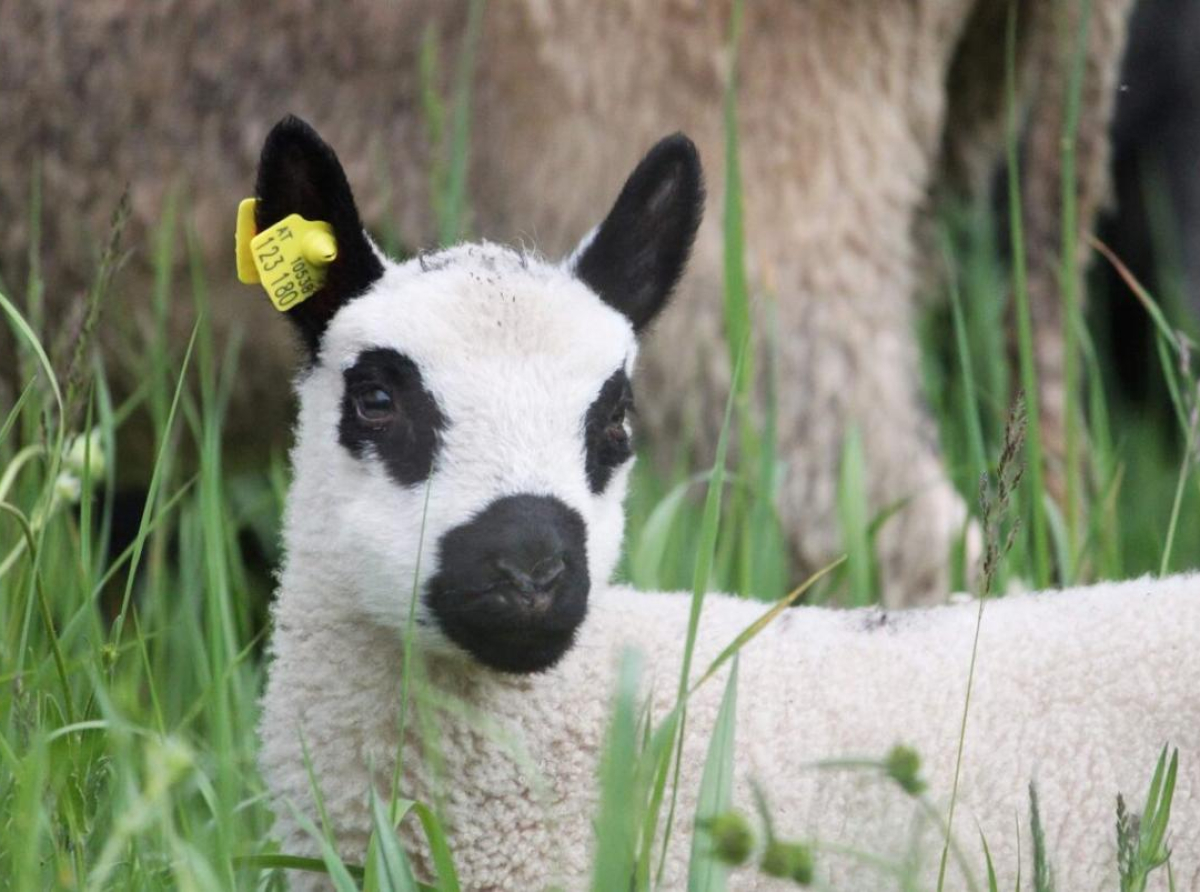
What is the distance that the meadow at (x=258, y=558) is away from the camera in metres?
2.00

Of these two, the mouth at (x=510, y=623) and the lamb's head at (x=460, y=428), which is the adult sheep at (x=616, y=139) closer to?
the lamb's head at (x=460, y=428)

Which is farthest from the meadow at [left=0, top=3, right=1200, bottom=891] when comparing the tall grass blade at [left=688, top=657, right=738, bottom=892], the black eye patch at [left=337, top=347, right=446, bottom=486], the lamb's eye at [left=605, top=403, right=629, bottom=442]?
the black eye patch at [left=337, top=347, right=446, bottom=486]

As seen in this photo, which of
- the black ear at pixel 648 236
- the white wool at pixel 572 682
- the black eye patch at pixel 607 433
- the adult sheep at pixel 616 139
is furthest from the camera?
the adult sheep at pixel 616 139

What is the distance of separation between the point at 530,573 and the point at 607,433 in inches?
12.5

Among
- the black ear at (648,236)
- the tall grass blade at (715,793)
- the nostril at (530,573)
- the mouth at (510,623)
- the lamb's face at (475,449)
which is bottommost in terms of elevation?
the tall grass blade at (715,793)

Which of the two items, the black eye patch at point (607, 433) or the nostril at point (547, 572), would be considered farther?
the black eye patch at point (607, 433)

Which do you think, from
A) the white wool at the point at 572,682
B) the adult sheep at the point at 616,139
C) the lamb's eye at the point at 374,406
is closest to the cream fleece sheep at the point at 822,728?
the white wool at the point at 572,682

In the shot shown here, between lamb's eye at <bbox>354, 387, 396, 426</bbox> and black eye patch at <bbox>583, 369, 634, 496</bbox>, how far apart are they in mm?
234

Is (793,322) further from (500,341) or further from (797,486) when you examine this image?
(500,341)

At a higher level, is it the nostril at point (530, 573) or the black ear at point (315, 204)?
the black ear at point (315, 204)

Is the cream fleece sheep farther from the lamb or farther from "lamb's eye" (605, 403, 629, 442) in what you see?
"lamb's eye" (605, 403, 629, 442)

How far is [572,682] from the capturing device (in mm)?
2414

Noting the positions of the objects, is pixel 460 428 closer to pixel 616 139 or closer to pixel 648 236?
pixel 648 236

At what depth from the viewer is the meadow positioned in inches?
78.5
